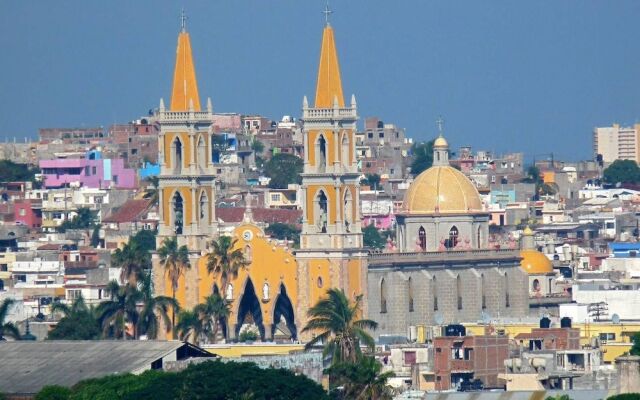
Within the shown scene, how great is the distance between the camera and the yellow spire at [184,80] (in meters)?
144

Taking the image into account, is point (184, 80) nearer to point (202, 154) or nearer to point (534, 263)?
point (202, 154)

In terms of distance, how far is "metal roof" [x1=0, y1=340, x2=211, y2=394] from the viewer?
99.5 metres

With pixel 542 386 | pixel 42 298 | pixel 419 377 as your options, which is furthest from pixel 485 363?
pixel 42 298

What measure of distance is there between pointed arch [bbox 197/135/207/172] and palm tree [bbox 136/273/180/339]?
796 centimetres

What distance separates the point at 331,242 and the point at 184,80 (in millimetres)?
9226

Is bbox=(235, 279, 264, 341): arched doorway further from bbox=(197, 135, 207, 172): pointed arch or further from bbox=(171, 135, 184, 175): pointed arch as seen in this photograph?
bbox=(171, 135, 184, 175): pointed arch

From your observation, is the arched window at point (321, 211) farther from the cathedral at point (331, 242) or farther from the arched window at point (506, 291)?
the arched window at point (506, 291)

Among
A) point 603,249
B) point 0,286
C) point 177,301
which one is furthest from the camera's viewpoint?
point 603,249

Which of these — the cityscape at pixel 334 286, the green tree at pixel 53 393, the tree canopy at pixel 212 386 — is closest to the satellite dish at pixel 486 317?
the cityscape at pixel 334 286

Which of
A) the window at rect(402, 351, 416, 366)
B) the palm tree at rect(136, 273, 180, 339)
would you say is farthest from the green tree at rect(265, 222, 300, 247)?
the window at rect(402, 351, 416, 366)

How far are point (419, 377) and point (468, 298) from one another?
31151mm

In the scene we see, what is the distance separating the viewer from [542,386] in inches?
3994

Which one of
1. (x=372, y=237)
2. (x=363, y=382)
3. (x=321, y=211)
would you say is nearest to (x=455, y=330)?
(x=321, y=211)

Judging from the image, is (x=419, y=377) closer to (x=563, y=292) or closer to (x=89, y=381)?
(x=89, y=381)
